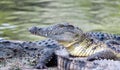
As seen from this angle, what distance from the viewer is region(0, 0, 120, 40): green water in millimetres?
13438

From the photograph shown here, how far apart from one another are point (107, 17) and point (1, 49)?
8822 millimetres

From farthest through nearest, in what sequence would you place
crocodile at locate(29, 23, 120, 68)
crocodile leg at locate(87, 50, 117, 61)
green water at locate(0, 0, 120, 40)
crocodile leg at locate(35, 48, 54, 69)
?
green water at locate(0, 0, 120, 40) → crocodile leg at locate(35, 48, 54, 69) → crocodile at locate(29, 23, 120, 68) → crocodile leg at locate(87, 50, 117, 61)

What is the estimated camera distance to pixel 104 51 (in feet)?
19.9

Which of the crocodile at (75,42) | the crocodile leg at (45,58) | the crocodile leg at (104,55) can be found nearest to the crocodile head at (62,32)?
the crocodile at (75,42)

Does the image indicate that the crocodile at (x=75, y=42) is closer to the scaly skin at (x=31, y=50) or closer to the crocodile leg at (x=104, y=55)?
the crocodile leg at (x=104, y=55)

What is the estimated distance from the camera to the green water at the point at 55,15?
13.4m

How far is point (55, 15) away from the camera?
16031 millimetres

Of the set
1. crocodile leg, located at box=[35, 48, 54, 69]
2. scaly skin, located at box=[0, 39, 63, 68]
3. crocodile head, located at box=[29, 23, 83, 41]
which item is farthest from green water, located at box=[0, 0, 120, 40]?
crocodile head, located at box=[29, 23, 83, 41]

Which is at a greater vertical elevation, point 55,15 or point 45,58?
point 45,58

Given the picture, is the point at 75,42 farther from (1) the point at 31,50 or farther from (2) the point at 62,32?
(1) the point at 31,50

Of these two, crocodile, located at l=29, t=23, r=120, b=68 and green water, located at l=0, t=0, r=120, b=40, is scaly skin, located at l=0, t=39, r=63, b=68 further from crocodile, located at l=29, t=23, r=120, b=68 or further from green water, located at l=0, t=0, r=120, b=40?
green water, located at l=0, t=0, r=120, b=40

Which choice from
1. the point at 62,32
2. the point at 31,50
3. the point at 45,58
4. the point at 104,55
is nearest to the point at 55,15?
the point at 31,50

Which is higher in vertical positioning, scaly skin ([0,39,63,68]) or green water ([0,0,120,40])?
scaly skin ([0,39,63,68])

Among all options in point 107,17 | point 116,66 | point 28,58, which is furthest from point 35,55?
point 107,17
